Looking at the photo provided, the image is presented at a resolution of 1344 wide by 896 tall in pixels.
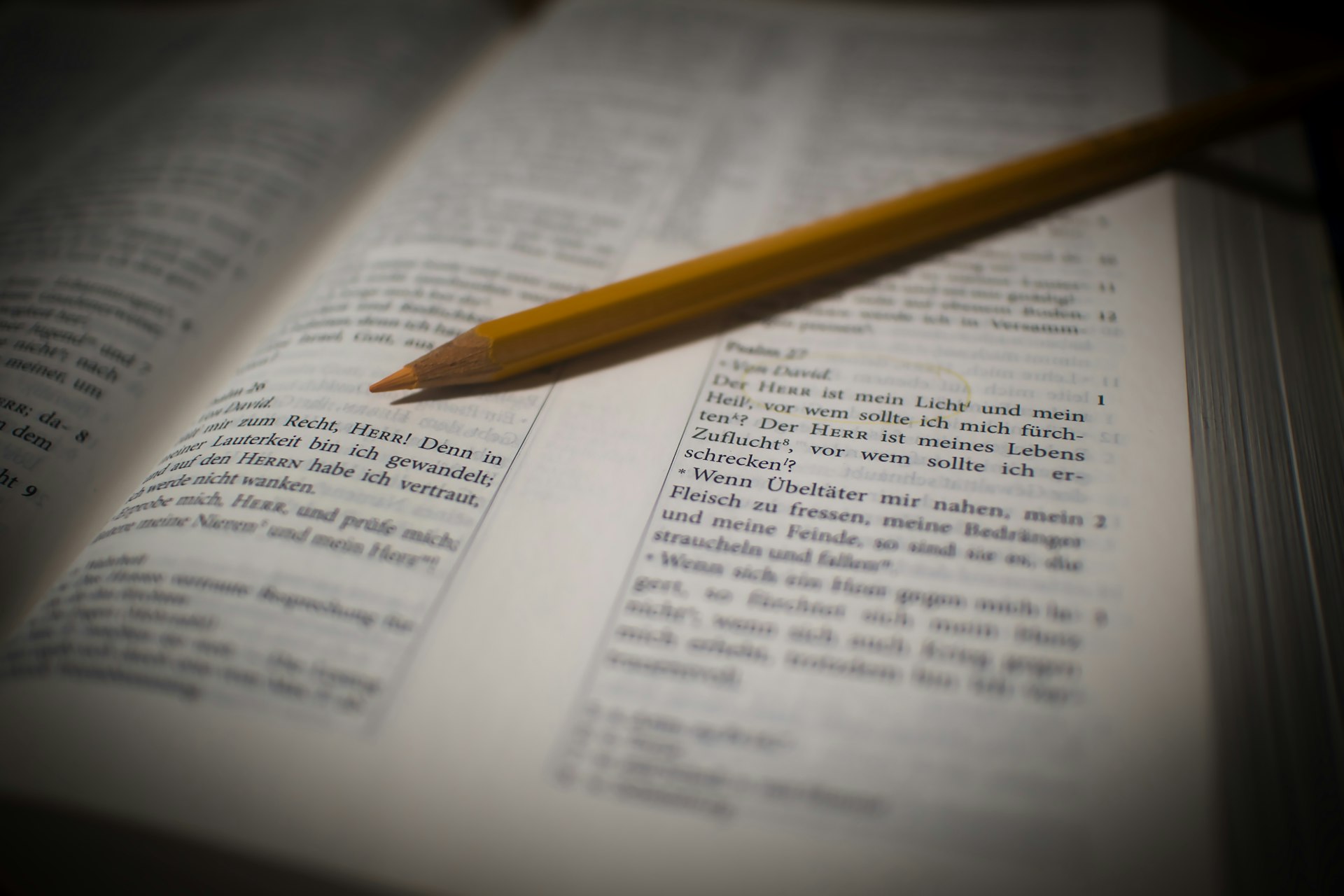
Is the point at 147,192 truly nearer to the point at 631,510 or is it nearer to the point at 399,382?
the point at 399,382

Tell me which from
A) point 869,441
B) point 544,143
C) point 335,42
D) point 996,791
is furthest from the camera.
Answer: point 335,42

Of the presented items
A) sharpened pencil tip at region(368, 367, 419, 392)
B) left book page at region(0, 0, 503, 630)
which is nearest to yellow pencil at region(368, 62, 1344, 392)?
sharpened pencil tip at region(368, 367, 419, 392)

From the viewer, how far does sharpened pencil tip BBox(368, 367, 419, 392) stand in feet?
1.34

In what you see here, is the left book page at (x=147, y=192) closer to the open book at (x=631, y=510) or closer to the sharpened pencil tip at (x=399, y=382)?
the open book at (x=631, y=510)

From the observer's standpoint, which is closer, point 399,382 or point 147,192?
point 399,382

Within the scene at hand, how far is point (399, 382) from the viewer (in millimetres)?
408

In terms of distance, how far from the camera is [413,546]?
0.37m

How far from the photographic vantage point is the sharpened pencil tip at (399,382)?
408 millimetres

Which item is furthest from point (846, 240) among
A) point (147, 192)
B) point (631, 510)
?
point (147, 192)

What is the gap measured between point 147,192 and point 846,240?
531 mm

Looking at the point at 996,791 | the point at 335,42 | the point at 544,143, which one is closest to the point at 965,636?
the point at 996,791

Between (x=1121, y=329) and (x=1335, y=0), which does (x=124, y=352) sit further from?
(x=1335, y=0)

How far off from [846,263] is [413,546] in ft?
1.06

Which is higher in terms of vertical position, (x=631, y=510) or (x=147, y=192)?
(x=147, y=192)
